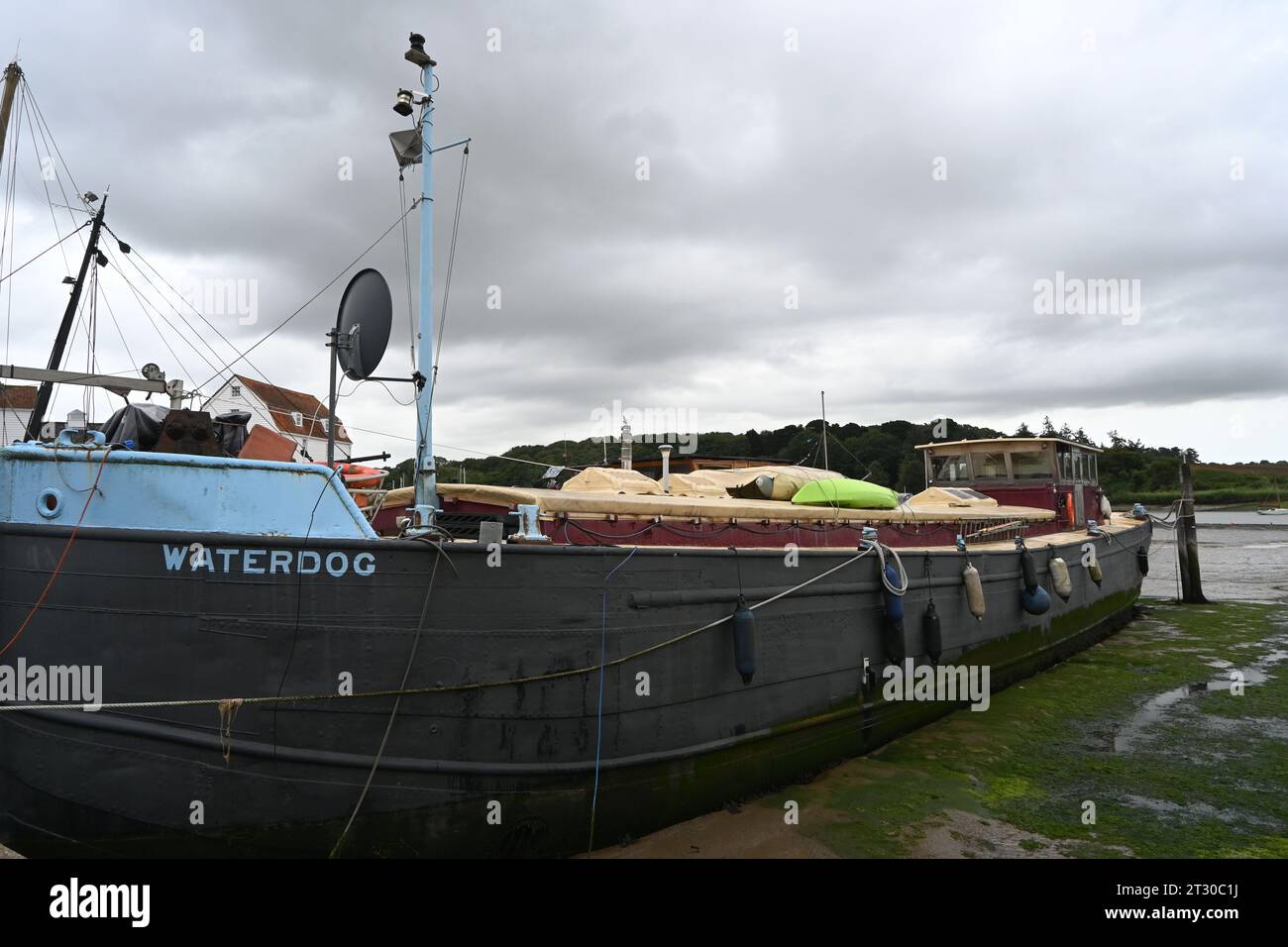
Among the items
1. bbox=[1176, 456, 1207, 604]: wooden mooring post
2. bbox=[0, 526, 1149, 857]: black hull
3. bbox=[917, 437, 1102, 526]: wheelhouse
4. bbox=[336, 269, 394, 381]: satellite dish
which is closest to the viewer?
bbox=[0, 526, 1149, 857]: black hull

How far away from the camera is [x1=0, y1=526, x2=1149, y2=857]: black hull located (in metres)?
4.40

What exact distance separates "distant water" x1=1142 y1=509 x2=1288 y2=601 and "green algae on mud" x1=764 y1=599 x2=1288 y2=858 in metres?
15.0

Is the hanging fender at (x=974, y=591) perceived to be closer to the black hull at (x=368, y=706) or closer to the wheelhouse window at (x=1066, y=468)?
the black hull at (x=368, y=706)

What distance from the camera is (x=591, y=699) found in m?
5.32

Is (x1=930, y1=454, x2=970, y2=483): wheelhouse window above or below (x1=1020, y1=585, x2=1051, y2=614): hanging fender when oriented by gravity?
above

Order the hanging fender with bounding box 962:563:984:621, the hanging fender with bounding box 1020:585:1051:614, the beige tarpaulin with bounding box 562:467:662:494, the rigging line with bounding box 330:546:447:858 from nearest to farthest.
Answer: the rigging line with bounding box 330:546:447:858 → the beige tarpaulin with bounding box 562:467:662:494 → the hanging fender with bounding box 962:563:984:621 → the hanging fender with bounding box 1020:585:1051:614

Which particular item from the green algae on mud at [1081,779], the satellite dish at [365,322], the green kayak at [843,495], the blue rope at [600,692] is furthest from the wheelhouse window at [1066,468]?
the satellite dish at [365,322]

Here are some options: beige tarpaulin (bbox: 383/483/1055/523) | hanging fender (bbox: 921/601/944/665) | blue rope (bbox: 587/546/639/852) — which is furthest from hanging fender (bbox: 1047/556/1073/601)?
blue rope (bbox: 587/546/639/852)

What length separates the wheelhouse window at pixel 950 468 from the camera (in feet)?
51.9

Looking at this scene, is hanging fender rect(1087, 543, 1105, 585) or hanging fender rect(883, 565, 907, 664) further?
hanging fender rect(1087, 543, 1105, 585)

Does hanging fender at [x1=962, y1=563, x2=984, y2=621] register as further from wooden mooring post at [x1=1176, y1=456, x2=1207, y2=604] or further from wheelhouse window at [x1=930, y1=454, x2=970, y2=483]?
wooden mooring post at [x1=1176, y1=456, x2=1207, y2=604]

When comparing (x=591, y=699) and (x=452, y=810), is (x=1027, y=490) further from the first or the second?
(x=452, y=810)

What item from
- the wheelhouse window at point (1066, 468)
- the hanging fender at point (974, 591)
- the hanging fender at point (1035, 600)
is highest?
the wheelhouse window at point (1066, 468)

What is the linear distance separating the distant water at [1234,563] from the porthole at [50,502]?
27059 millimetres
